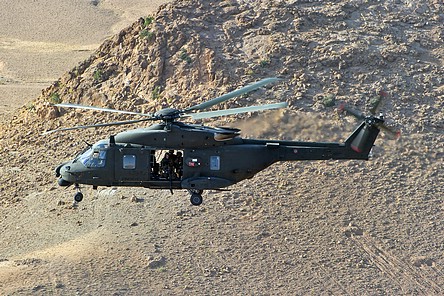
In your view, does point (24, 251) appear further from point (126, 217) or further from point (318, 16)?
point (318, 16)

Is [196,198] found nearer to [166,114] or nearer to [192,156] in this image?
[192,156]

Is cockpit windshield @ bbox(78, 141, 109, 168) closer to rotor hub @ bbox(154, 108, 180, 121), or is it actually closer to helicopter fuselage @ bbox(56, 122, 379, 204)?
helicopter fuselage @ bbox(56, 122, 379, 204)

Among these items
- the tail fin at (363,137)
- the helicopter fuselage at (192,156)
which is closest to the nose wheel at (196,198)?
the helicopter fuselage at (192,156)

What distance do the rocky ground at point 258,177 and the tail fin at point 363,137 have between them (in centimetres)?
374

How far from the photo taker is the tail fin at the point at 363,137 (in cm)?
2400

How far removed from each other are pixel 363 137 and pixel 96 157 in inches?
302

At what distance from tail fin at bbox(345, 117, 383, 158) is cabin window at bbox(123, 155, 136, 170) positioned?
615cm

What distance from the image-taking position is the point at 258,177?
29.5 m

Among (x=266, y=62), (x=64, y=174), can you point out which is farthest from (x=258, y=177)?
(x=64, y=174)

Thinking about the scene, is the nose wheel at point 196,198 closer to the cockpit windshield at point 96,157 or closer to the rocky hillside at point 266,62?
the cockpit windshield at point 96,157

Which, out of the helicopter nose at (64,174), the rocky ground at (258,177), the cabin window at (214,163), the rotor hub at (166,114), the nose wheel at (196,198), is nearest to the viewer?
the rotor hub at (166,114)

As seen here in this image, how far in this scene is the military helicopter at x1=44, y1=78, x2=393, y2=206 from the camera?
77.7 feet

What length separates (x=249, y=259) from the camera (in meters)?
25.8

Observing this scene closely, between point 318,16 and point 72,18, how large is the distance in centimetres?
3804
